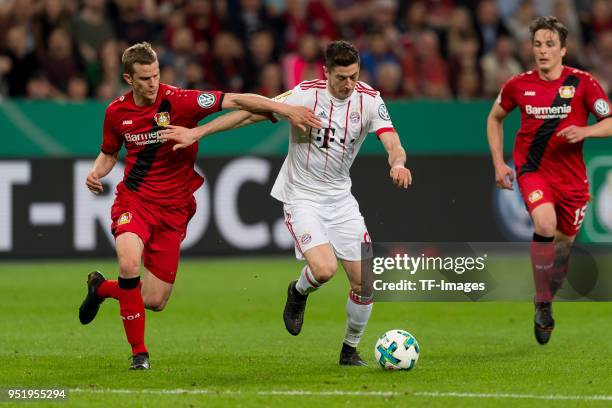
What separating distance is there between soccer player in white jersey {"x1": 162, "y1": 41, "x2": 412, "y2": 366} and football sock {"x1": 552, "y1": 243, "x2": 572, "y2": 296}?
2.20 meters

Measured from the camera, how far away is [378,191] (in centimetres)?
1603

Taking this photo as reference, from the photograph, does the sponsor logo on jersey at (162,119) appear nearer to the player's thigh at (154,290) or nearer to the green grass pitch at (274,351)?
the player's thigh at (154,290)

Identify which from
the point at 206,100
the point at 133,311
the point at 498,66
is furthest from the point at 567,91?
the point at 498,66

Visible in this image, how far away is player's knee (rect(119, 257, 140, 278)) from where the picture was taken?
28.8ft

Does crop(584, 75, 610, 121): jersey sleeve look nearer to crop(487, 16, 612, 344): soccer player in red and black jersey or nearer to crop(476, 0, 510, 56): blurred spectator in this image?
crop(487, 16, 612, 344): soccer player in red and black jersey

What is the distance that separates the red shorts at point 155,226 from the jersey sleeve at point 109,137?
1.10ft

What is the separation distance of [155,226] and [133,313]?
2.61 feet

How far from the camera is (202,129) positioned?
344 inches

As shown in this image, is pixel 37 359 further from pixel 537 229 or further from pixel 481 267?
pixel 537 229

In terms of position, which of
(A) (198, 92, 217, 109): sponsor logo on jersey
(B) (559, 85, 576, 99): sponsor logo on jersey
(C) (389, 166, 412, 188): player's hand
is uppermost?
(B) (559, 85, 576, 99): sponsor logo on jersey

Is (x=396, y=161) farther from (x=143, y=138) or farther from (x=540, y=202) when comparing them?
(x=540, y=202)

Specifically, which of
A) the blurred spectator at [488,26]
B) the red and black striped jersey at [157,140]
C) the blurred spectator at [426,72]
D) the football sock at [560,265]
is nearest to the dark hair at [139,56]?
the red and black striped jersey at [157,140]

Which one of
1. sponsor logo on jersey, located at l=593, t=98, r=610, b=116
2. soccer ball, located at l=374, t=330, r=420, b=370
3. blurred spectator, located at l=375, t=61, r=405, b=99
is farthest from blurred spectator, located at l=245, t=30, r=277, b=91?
soccer ball, located at l=374, t=330, r=420, b=370

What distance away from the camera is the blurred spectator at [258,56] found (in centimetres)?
1742
